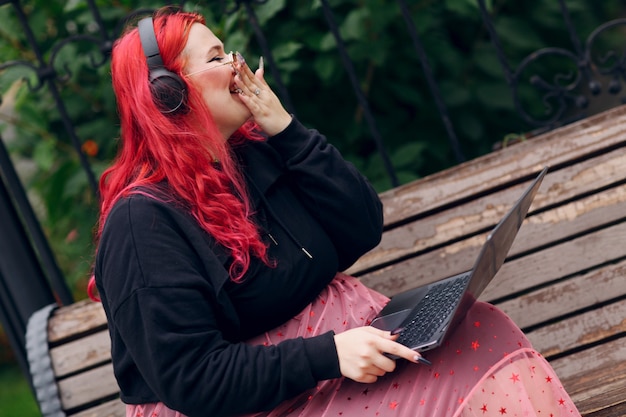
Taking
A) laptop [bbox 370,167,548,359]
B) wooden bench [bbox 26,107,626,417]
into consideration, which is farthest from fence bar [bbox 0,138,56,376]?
laptop [bbox 370,167,548,359]

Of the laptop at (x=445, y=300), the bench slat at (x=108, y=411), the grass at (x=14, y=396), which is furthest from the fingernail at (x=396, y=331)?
the grass at (x=14, y=396)

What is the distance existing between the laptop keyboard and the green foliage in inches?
43.1

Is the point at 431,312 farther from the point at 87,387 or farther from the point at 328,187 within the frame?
the point at 87,387

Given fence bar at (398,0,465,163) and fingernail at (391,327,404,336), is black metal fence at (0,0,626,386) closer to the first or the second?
fence bar at (398,0,465,163)

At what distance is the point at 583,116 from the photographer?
2914 mm

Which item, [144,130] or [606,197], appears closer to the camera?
[144,130]

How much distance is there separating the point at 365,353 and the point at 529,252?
0.96m

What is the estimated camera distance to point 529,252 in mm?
2648

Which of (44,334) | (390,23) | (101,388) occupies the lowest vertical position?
(101,388)

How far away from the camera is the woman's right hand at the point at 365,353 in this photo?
6.04 ft

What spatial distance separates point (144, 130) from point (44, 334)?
0.86 metres

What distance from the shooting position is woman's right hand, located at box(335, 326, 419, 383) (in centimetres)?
184

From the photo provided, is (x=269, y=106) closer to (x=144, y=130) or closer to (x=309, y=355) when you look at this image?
(x=144, y=130)

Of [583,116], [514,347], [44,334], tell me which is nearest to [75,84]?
[44,334]
